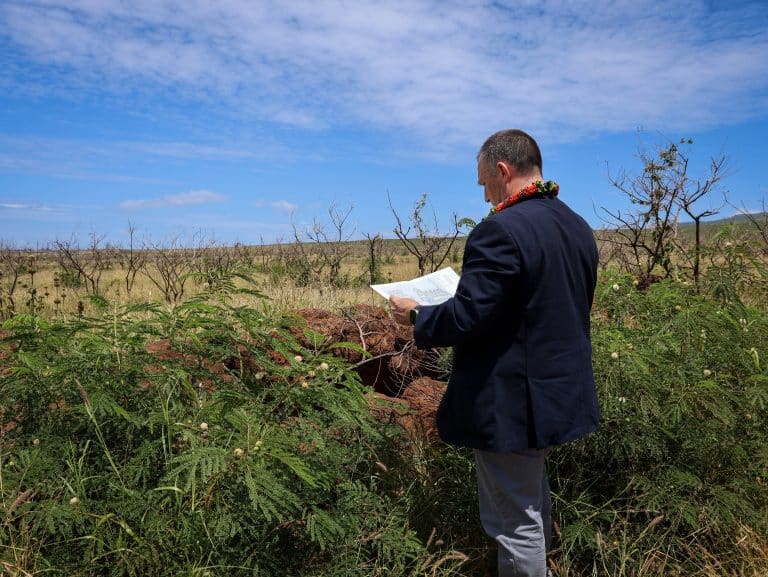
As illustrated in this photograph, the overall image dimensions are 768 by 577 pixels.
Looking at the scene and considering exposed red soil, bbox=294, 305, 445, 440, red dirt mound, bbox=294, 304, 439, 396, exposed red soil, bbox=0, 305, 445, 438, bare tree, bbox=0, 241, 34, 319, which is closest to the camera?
exposed red soil, bbox=0, 305, 445, 438

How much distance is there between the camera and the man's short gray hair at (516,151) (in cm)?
239

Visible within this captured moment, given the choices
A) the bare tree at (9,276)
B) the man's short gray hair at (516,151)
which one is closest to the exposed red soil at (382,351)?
the man's short gray hair at (516,151)

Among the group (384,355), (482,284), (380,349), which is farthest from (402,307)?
(380,349)

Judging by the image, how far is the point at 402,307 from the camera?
252 cm

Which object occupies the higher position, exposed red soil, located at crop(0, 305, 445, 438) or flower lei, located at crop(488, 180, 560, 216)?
flower lei, located at crop(488, 180, 560, 216)

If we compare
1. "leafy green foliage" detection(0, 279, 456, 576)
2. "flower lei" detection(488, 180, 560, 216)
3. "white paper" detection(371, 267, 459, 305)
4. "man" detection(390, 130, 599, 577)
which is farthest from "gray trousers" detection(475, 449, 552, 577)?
"flower lei" detection(488, 180, 560, 216)

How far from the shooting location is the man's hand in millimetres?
2510

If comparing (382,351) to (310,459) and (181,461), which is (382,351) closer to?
(310,459)

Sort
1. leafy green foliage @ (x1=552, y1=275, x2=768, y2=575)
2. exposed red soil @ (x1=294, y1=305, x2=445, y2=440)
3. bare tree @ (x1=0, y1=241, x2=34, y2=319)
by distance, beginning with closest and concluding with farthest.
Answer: leafy green foliage @ (x1=552, y1=275, x2=768, y2=575) < exposed red soil @ (x1=294, y1=305, x2=445, y2=440) < bare tree @ (x1=0, y1=241, x2=34, y2=319)

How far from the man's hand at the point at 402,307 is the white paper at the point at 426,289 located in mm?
48

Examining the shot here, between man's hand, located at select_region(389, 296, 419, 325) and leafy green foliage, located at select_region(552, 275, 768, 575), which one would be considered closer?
man's hand, located at select_region(389, 296, 419, 325)

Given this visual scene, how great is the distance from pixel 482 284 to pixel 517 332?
26cm

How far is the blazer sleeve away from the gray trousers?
0.55 meters

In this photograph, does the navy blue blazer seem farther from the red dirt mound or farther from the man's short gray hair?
the red dirt mound
